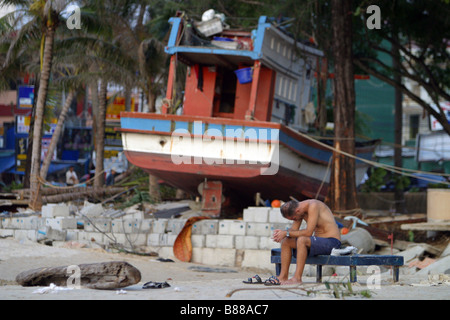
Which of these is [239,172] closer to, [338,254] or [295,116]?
[295,116]

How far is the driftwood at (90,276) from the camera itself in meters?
7.30

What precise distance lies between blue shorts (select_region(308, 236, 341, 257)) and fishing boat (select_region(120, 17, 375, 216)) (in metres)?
7.00

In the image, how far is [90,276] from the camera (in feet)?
24.5

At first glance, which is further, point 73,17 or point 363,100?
point 363,100

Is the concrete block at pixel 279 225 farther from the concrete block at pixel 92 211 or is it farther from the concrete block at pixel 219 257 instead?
the concrete block at pixel 92 211

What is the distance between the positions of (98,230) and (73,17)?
23.7 ft

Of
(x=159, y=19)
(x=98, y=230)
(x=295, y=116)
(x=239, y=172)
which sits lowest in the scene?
(x=98, y=230)

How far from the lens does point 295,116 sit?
736 inches

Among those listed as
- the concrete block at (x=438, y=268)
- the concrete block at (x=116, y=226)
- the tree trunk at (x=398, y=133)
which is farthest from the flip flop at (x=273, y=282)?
Result: the tree trunk at (x=398, y=133)

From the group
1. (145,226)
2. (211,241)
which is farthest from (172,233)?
(211,241)

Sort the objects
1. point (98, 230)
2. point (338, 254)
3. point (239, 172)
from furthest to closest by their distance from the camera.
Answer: point (239, 172) < point (98, 230) < point (338, 254)

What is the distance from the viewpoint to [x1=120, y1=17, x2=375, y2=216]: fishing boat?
1477 centimetres

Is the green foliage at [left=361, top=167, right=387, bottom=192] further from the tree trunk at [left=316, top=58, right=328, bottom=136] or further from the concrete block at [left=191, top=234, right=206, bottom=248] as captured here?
the concrete block at [left=191, top=234, right=206, bottom=248]
